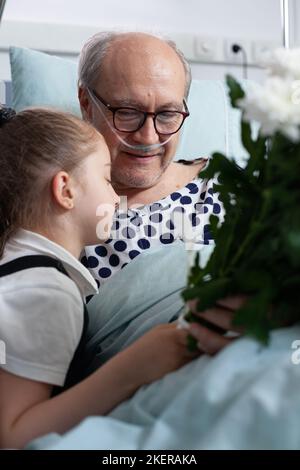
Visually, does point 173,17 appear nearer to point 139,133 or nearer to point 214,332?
point 139,133

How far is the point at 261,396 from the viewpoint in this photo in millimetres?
733

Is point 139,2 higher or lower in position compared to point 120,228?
higher

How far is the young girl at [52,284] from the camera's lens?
0.95 metres

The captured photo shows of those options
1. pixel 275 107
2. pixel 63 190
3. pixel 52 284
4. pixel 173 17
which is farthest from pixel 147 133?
pixel 173 17

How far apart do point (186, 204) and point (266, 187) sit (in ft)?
2.96

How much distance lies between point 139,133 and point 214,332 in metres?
0.86

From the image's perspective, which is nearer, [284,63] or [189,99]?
[284,63]

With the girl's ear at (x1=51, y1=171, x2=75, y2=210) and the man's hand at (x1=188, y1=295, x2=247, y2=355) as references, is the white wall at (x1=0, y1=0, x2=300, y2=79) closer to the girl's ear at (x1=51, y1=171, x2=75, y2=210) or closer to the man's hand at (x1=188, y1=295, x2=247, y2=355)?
the girl's ear at (x1=51, y1=171, x2=75, y2=210)

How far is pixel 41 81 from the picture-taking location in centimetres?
199

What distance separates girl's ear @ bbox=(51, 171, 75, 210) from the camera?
3.91 ft

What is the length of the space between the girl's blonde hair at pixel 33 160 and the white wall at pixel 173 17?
136 cm

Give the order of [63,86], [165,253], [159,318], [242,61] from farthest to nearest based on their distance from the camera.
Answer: [242,61]
[63,86]
[165,253]
[159,318]

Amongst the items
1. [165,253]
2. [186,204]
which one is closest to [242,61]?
[186,204]

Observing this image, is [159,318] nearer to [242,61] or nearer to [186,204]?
[186,204]
